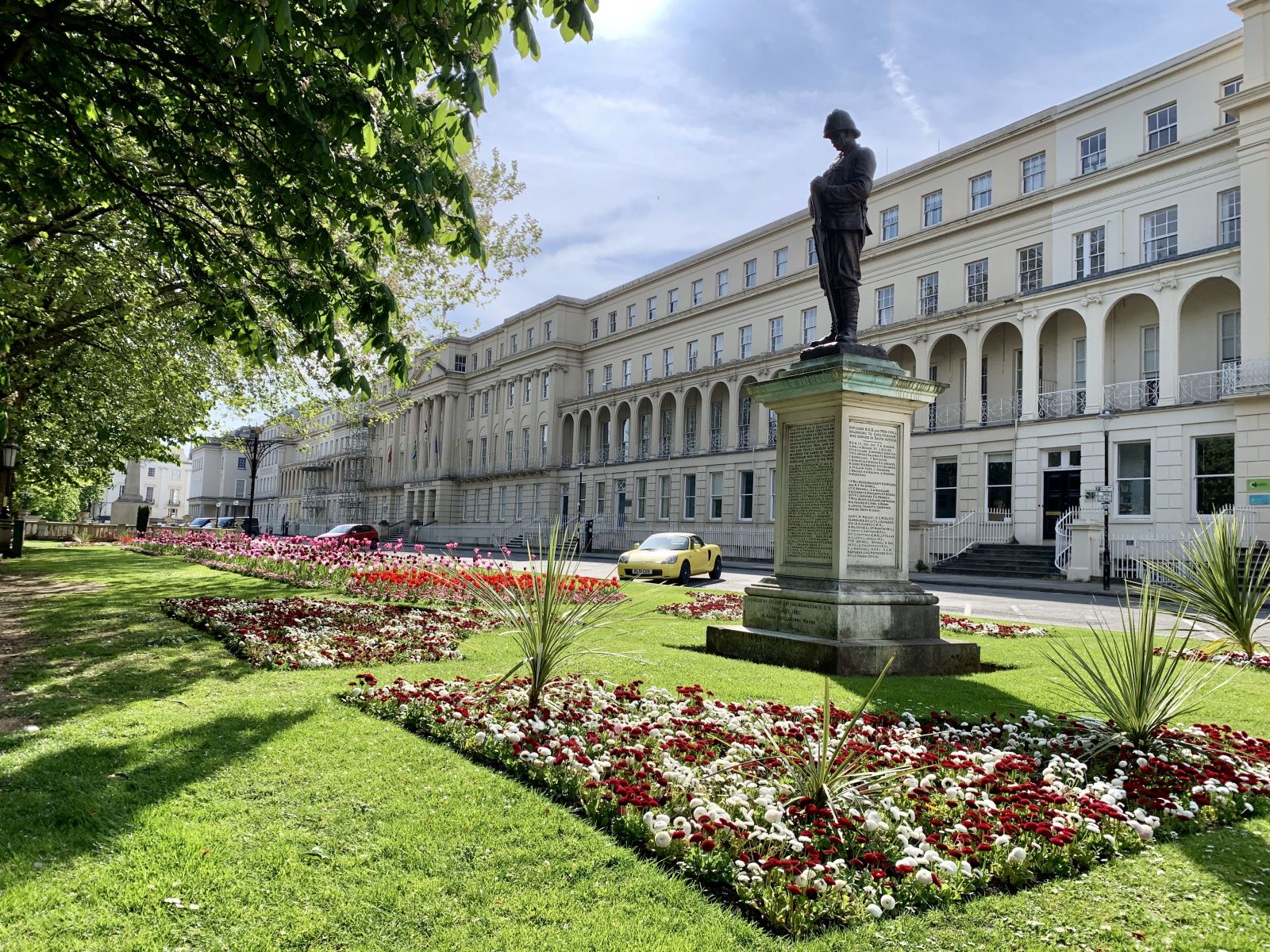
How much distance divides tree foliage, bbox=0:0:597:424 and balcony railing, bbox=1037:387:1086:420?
2910cm

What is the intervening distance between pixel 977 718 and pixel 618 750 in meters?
3.00

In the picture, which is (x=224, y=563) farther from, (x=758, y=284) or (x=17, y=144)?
(x=758, y=284)

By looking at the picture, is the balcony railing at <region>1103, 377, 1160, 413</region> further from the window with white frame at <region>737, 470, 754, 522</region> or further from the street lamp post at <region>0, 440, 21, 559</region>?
the street lamp post at <region>0, 440, 21, 559</region>

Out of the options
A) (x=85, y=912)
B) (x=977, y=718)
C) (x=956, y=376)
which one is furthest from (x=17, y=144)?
(x=956, y=376)

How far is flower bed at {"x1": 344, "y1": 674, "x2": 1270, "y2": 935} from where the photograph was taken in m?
3.39

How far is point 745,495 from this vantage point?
46.6 meters

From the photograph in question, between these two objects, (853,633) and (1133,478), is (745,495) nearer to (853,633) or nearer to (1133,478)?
(1133,478)

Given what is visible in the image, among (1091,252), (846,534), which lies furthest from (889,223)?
(846,534)

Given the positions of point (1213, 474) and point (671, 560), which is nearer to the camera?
point (671, 560)

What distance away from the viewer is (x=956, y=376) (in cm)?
3594

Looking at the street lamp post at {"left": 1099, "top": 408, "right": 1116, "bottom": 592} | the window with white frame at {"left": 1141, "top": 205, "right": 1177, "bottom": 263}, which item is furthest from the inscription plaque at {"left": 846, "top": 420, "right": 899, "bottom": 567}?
the window with white frame at {"left": 1141, "top": 205, "right": 1177, "bottom": 263}

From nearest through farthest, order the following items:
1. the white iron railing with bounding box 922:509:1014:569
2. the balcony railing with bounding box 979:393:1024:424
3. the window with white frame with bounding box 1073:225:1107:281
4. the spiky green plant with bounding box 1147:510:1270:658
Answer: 1. the spiky green plant with bounding box 1147:510:1270:658
2. the window with white frame with bounding box 1073:225:1107:281
3. the white iron railing with bounding box 922:509:1014:569
4. the balcony railing with bounding box 979:393:1024:424

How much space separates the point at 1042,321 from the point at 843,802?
104 feet

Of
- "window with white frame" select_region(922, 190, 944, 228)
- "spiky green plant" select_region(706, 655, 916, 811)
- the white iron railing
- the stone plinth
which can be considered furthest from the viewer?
Result: "window with white frame" select_region(922, 190, 944, 228)
